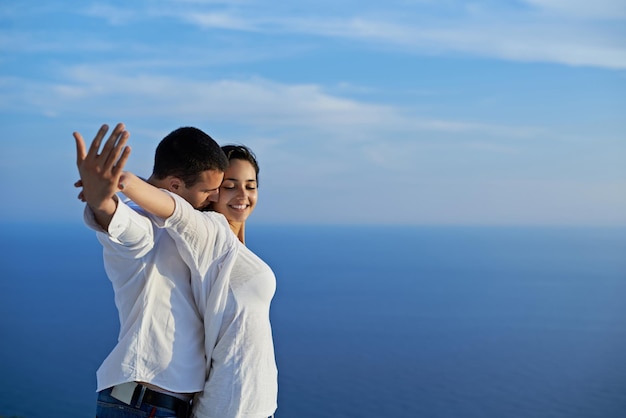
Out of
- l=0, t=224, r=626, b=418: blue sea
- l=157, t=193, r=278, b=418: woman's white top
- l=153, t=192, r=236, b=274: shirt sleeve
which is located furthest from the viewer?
l=0, t=224, r=626, b=418: blue sea

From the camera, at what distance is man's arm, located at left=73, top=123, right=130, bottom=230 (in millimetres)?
1352

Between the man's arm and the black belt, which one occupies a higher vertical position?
the man's arm

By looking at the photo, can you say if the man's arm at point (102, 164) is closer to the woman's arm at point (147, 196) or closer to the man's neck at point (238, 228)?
the woman's arm at point (147, 196)

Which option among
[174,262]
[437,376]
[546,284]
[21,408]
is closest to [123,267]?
[174,262]

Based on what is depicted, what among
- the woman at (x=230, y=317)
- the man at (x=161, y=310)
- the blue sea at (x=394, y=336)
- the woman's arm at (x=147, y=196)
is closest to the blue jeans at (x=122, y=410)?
the man at (x=161, y=310)

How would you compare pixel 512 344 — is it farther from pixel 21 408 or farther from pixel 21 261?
pixel 21 261

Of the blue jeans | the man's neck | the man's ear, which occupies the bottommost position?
the blue jeans

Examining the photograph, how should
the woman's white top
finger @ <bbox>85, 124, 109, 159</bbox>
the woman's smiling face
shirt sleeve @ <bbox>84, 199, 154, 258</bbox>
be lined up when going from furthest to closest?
the woman's smiling face
the woman's white top
shirt sleeve @ <bbox>84, 199, 154, 258</bbox>
finger @ <bbox>85, 124, 109, 159</bbox>

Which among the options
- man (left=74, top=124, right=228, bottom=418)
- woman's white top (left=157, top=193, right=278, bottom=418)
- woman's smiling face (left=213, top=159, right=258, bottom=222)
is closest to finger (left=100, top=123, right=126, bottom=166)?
man (left=74, top=124, right=228, bottom=418)

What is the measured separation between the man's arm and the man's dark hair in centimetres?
37

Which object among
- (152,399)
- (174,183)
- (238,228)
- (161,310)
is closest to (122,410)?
(152,399)

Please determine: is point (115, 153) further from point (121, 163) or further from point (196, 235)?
point (196, 235)

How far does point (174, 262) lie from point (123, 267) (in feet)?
0.41

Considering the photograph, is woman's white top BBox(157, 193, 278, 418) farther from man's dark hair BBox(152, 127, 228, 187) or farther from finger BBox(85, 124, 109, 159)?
finger BBox(85, 124, 109, 159)
